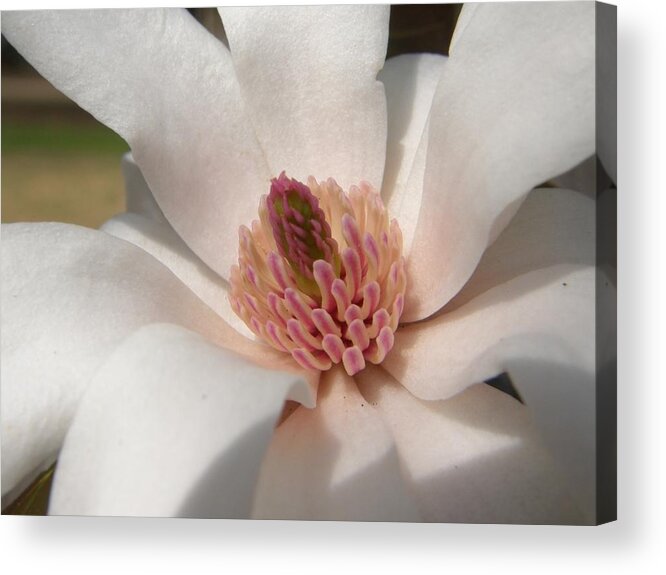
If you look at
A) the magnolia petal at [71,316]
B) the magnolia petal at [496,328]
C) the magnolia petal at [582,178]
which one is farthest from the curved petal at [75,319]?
the magnolia petal at [582,178]

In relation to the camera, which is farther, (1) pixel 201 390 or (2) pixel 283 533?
(2) pixel 283 533

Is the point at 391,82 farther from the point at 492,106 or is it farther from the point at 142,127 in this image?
the point at 142,127

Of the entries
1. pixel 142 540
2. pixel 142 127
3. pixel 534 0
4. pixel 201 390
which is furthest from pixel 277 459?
pixel 534 0

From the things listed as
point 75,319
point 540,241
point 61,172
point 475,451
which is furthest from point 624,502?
point 61,172

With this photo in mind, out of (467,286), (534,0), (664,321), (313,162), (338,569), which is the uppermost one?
(534,0)

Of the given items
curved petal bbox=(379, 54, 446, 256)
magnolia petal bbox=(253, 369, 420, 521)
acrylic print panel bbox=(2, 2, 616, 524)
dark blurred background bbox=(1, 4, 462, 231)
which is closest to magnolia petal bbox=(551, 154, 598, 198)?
acrylic print panel bbox=(2, 2, 616, 524)

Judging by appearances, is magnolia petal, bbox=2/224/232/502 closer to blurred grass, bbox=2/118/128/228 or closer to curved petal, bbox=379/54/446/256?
blurred grass, bbox=2/118/128/228
